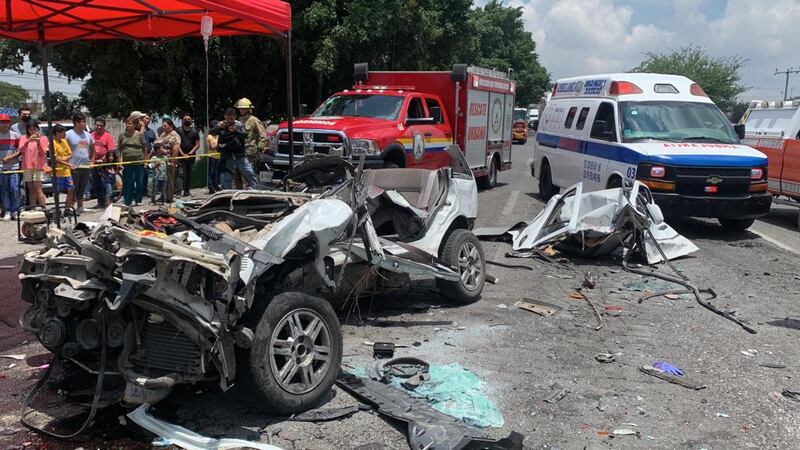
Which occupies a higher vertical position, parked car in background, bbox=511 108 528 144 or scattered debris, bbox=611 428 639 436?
parked car in background, bbox=511 108 528 144

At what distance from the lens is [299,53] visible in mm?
21922

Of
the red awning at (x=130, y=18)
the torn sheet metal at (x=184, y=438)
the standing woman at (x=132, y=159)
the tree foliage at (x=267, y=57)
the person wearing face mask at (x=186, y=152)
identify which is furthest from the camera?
the tree foliage at (x=267, y=57)

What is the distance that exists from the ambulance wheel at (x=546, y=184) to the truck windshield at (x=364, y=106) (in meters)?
4.09

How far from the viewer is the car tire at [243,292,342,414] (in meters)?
3.93

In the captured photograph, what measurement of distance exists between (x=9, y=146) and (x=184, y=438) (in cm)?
956

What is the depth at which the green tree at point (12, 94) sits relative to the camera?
71125 mm

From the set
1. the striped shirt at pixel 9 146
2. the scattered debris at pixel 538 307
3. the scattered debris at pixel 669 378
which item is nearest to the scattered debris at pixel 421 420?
the scattered debris at pixel 669 378

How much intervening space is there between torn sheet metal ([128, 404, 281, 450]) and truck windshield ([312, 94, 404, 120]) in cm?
911

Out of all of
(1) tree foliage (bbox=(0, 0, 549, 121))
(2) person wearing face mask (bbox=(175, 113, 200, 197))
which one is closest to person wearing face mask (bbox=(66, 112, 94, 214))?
(2) person wearing face mask (bbox=(175, 113, 200, 197))

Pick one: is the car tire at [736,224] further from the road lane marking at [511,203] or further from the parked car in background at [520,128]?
the parked car in background at [520,128]

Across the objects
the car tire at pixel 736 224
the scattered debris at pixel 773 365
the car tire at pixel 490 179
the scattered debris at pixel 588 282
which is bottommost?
the scattered debris at pixel 773 365

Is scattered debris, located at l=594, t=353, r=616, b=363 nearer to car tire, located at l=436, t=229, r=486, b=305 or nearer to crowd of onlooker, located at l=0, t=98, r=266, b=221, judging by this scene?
car tire, located at l=436, t=229, r=486, b=305

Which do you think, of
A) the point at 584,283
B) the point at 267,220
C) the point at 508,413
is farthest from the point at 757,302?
the point at 267,220

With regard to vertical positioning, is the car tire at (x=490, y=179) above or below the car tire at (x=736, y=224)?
above
